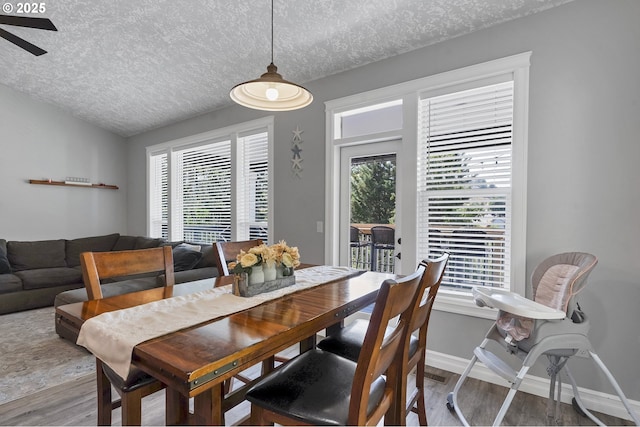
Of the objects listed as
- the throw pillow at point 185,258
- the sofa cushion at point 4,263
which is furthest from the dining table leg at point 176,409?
the sofa cushion at point 4,263

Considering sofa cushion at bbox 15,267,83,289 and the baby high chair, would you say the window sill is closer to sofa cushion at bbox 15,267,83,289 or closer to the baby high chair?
the baby high chair

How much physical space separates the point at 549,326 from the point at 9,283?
5.53 metres

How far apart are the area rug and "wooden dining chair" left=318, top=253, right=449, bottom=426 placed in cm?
220

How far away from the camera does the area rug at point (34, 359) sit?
240 centimetres

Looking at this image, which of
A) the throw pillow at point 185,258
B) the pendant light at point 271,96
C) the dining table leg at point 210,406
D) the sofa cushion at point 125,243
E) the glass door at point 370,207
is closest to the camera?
the dining table leg at point 210,406

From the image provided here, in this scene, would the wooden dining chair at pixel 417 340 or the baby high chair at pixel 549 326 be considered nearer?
the wooden dining chair at pixel 417 340

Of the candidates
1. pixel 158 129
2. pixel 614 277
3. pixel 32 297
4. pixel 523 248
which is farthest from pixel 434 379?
pixel 158 129

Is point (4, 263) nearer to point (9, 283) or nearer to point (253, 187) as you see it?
point (9, 283)

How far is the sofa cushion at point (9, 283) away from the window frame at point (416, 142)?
393cm

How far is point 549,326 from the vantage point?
5.65 ft

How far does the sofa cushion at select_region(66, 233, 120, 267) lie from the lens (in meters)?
5.05

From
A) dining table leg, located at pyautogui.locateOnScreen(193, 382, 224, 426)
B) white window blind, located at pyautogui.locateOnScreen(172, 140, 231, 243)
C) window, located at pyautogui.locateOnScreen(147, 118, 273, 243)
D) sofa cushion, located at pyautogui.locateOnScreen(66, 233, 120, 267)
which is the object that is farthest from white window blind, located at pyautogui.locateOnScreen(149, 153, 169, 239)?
dining table leg, located at pyautogui.locateOnScreen(193, 382, 224, 426)

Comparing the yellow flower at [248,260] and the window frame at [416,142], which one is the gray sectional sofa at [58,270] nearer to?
the window frame at [416,142]

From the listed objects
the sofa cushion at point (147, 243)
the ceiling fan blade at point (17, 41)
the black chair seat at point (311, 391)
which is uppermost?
the ceiling fan blade at point (17, 41)
